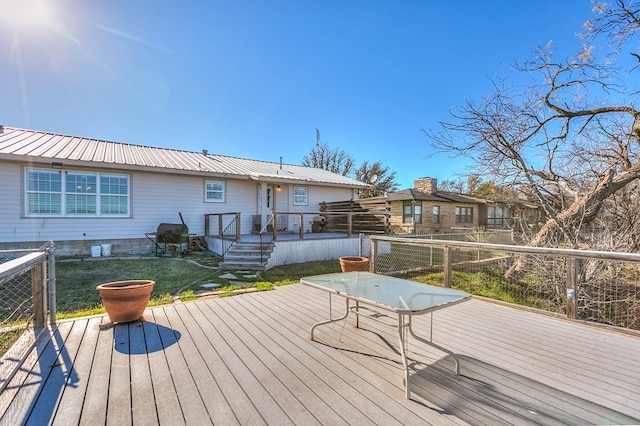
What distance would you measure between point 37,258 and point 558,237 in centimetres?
908

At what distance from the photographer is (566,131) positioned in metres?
6.46

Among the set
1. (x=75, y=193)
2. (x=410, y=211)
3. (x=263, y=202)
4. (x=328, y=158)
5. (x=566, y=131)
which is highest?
(x=328, y=158)

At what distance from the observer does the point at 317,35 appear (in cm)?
878

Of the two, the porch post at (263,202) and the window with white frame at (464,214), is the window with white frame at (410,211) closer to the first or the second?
the window with white frame at (464,214)

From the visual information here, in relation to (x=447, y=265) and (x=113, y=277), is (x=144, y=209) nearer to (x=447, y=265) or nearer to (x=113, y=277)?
(x=113, y=277)

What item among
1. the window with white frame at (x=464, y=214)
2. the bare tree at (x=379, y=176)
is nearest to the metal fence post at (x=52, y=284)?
the window with white frame at (x=464, y=214)

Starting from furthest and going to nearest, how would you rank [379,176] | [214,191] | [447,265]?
[379,176] → [214,191] → [447,265]

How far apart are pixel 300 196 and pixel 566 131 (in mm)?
9098

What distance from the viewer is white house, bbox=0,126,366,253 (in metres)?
7.87

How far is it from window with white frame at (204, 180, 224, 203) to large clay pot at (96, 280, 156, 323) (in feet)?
24.7

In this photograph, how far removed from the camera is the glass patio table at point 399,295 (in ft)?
6.77

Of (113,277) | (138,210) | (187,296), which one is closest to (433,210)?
(138,210)

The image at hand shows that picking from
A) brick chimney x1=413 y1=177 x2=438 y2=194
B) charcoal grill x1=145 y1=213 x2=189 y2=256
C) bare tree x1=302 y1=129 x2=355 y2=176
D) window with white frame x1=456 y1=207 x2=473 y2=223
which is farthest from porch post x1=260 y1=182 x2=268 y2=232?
bare tree x1=302 y1=129 x2=355 y2=176

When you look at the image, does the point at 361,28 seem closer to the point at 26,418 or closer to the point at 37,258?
the point at 37,258
